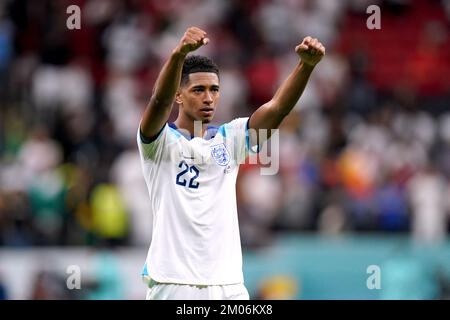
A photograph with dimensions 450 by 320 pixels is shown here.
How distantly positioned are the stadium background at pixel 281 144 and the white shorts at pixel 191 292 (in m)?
4.74

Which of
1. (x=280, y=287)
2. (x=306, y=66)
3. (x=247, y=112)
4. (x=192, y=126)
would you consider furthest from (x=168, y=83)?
(x=247, y=112)

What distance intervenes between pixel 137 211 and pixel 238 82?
165 inches

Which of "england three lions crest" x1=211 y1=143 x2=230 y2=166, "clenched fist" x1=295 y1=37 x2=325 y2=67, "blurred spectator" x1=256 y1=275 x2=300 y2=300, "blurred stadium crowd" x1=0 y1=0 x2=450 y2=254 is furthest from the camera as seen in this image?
"blurred stadium crowd" x1=0 y1=0 x2=450 y2=254

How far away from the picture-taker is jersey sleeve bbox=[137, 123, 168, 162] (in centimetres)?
722

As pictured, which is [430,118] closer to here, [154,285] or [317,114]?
[317,114]

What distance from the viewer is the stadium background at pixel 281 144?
1344cm

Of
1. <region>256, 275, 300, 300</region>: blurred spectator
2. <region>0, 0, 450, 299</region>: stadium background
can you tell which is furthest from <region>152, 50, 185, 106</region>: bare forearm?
<region>256, 275, 300, 300</region>: blurred spectator

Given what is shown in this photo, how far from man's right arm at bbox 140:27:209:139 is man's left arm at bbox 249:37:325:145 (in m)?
0.64

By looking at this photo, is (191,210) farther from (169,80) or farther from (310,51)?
(310,51)

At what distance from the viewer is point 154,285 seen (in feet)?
23.8

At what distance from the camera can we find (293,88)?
7.26 meters

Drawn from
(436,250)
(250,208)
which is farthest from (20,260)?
(436,250)

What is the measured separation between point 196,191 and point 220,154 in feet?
0.99

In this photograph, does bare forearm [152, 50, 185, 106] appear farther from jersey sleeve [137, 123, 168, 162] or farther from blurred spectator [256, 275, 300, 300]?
blurred spectator [256, 275, 300, 300]
